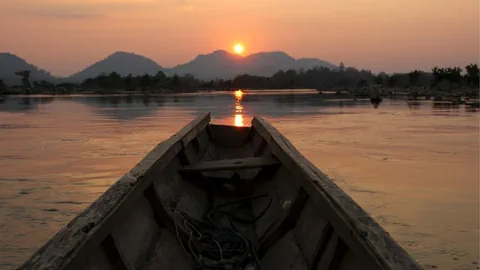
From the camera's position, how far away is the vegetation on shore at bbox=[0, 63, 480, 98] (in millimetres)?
81938

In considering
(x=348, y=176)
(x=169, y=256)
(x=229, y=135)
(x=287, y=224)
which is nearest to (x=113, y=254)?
(x=169, y=256)

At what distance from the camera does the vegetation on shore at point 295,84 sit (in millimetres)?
81938

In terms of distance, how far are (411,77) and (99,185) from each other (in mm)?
101679

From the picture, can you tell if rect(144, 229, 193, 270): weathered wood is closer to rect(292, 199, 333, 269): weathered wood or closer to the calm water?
rect(292, 199, 333, 269): weathered wood

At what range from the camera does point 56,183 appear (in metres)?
9.79

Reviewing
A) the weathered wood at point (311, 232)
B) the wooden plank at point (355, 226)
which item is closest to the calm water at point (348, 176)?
the weathered wood at point (311, 232)

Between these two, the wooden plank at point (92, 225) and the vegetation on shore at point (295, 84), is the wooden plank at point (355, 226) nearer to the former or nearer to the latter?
the wooden plank at point (92, 225)

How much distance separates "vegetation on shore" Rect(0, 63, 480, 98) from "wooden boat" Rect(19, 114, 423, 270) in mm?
60729

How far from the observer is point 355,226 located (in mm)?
3131

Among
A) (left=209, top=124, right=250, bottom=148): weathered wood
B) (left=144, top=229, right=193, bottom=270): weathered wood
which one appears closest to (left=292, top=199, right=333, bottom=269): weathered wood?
(left=144, top=229, right=193, bottom=270): weathered wood

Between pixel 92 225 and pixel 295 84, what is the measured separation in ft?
536

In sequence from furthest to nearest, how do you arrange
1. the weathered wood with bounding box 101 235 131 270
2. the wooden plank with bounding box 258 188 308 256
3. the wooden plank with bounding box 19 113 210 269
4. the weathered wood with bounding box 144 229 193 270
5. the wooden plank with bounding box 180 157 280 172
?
the wooden plank with bounding box 180 157 280 172 → the wooden plank with bounding box 258 188 308 256 → the weathered wood with bounding box 144 229 193 270 → the weathered wood with bounding box 101 235 131 270 → the wooden plank with bounding box 19 113 210 269

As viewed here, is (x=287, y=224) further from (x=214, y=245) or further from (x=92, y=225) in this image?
(x=92, y=225)

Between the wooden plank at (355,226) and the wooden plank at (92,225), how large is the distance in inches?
54.0
